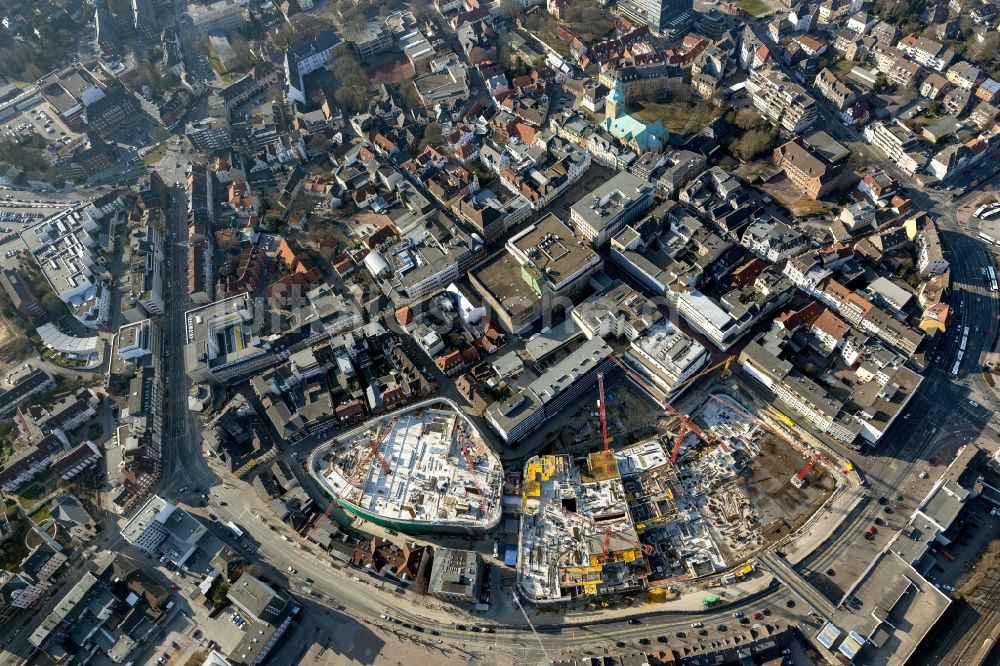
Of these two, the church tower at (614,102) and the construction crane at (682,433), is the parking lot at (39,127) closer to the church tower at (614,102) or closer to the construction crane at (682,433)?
the church tower at (614,102)

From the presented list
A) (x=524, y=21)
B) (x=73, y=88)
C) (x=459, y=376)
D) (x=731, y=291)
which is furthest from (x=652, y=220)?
(x=73, y=88)

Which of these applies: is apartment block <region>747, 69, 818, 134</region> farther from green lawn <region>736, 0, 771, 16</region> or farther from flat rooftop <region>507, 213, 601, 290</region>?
flat rooftop <region>507, 213, 601, 290</region>

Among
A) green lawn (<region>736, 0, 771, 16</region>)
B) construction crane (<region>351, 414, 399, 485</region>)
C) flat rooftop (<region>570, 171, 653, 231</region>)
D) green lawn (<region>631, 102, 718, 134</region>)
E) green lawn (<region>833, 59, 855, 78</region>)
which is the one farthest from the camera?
green lawn (<region>736, 0, 771, 16</region>)

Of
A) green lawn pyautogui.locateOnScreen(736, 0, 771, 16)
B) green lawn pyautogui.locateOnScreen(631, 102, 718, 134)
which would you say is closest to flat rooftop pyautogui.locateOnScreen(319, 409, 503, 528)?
green lawn pyautogui.locateOnScreen(631, 102, 718, 134)

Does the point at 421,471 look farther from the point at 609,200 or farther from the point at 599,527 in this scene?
the point at 609,200

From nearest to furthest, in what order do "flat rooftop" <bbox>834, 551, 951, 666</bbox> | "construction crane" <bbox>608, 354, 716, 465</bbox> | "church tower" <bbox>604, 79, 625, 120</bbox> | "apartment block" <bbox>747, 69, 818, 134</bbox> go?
1. "flat rooftop" <bbox>834, 551, 951, 666</bbox>
2. "construction crane" <bbox>608, 354, 716, 465</bbox>
3. "apartment block" <bbox>747, 69, 818, 134</bbox>
4. "church tower" <bbox>604, 79, 625, 120</bbox>

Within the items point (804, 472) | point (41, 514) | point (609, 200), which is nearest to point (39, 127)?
point (41, 514)

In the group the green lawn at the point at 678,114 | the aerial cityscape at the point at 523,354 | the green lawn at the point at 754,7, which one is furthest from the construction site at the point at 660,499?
the green lawn at the point at 754,7
